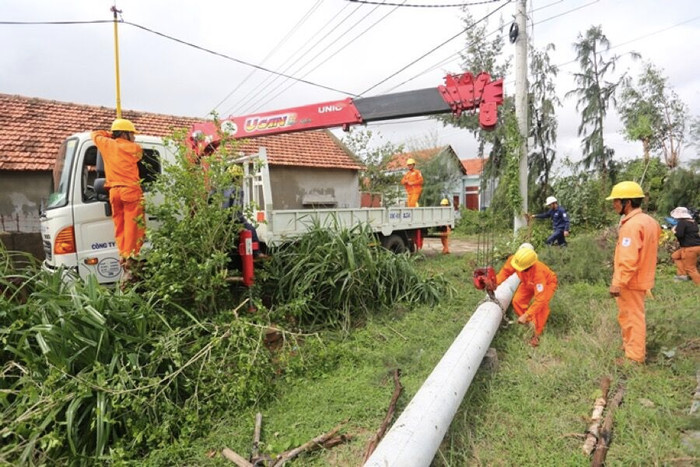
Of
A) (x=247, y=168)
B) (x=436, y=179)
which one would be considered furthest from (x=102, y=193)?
(x=436, y=179)

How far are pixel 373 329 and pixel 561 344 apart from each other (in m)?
1.91

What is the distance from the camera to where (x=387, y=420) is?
266cm

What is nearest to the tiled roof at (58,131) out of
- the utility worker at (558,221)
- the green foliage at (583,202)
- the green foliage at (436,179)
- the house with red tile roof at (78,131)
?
the house with red tile roof at (78,131)

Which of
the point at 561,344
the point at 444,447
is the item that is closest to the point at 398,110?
the point at 561,344

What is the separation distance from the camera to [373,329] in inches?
177

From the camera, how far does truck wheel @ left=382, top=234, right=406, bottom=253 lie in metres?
7.54

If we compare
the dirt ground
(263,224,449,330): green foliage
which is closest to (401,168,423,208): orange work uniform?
the dirt ground

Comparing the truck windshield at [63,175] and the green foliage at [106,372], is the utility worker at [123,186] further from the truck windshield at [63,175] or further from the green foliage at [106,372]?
the green foliage at [106,372]

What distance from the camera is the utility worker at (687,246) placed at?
600 cm

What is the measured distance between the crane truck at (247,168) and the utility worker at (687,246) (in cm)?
378

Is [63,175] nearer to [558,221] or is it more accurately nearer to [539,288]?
[539,288]

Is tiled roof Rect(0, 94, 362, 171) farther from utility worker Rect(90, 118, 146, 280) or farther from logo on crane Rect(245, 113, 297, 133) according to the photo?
utility worker Rect(90, 118, 146, 280)

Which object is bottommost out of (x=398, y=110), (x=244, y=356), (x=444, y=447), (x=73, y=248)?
(x=444, y=447)

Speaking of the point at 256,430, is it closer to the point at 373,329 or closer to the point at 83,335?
the point at 83,335
